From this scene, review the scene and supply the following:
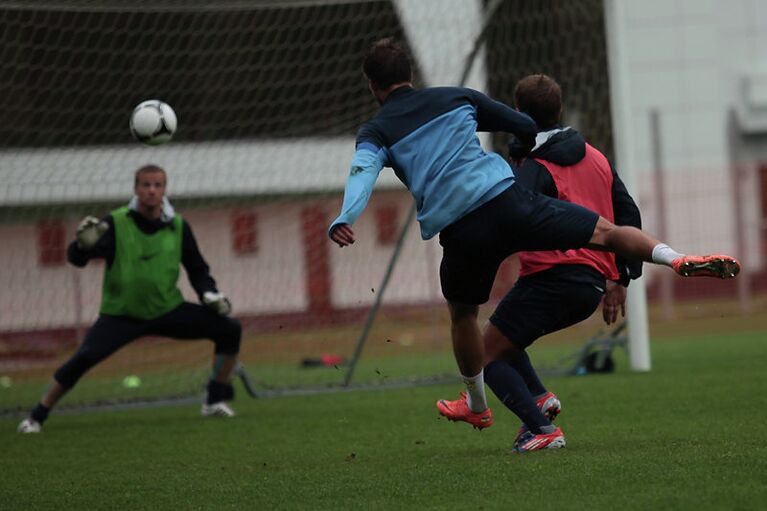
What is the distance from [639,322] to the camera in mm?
10992

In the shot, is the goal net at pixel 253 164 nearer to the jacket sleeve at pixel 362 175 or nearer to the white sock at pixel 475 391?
the white sock at pixel 475 391

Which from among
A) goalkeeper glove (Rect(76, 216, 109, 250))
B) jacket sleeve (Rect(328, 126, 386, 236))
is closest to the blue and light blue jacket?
jacket sleeve (Rect(328, 126, 386, 236))

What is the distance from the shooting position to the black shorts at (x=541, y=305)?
6363mm

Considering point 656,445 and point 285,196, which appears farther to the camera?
point 285,196

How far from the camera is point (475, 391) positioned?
627 cm

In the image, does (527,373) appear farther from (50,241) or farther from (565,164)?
(50,241)

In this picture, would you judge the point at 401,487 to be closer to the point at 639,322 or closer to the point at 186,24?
the point at 639,322

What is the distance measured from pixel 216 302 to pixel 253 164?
8801mm

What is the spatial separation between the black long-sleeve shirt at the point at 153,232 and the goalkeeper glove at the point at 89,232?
0.51ft

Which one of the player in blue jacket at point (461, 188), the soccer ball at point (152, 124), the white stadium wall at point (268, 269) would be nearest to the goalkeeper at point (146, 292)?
the soccer ball at point (152, 124)

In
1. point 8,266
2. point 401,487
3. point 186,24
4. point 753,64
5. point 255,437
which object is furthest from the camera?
point 753,64

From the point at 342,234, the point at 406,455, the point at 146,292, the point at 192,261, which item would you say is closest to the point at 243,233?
the point at 192,261

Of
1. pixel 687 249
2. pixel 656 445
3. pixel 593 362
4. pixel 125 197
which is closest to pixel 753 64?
pixel 687 249

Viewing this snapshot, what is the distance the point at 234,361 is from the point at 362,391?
1754mm
